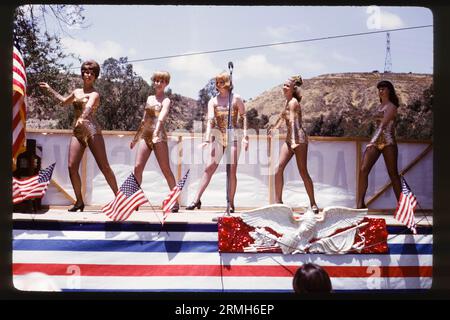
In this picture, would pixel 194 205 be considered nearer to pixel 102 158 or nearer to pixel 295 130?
pixel 102 158

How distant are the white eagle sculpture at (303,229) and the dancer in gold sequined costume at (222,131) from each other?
0.39 meters

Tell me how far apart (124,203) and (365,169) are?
6.62ft

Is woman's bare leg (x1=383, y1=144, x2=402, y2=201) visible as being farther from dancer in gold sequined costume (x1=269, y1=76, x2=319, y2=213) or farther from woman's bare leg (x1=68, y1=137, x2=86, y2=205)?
woman's bare leg (x1=68, y1=137, x2=86, y2=205)

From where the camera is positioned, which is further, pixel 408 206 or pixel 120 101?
pixel 120 101

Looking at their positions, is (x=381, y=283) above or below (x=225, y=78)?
below

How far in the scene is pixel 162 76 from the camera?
178 inches

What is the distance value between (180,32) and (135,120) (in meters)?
0.83

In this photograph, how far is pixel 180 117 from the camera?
183 inches

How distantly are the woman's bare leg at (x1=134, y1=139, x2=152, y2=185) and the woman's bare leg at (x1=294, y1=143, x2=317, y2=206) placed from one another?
123 centimetres

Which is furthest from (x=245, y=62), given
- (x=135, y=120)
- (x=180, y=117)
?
(x=135, y=120)

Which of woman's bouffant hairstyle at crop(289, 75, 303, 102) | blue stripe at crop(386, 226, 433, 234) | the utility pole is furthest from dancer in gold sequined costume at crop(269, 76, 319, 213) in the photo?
the utility pole

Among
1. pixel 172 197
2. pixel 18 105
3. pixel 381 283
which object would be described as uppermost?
pixel 18 105

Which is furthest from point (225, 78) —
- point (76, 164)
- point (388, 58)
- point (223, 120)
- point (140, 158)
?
point (76, 164)
